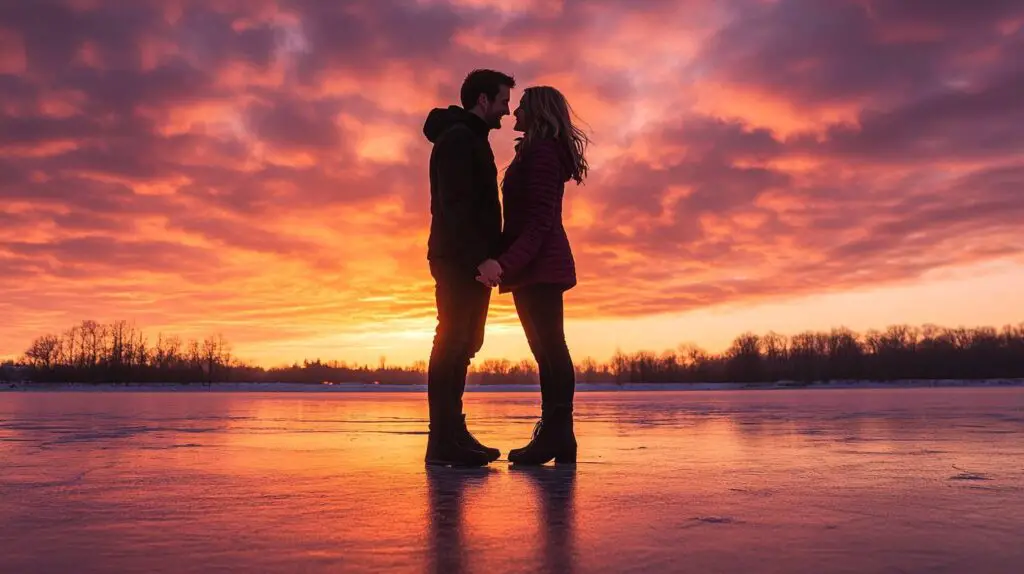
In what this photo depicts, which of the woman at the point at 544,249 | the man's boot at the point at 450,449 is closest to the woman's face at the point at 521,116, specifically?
the woman at the point at 544,249

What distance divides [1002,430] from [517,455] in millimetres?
4192

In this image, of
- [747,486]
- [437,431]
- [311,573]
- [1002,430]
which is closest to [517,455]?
[437,431]

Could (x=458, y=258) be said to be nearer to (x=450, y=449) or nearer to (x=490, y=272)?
(x=490, y=272)

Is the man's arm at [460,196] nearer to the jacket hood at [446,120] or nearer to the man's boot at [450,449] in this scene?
the jacket hood at [446,120]

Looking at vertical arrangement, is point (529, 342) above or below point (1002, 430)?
above

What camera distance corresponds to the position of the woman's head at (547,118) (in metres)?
4.08

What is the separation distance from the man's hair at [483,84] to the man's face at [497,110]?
24 millimetres

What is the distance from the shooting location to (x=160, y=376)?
278 ft

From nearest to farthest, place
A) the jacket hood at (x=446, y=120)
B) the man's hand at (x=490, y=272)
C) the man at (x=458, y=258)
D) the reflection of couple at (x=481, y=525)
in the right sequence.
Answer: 1. the reflection of couple at (x=481, y=525)
2. the man's hand at (x=490, y=272)
3. the man at (x=458, y=258)
4. the jacket hood at (x=446, y=120)

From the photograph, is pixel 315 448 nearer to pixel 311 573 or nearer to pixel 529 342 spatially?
pixel 529 342

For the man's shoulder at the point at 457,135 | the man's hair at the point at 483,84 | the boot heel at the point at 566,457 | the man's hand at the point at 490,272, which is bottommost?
the boot heel at the point at 566,457

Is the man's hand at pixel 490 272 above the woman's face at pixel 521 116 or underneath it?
underneath

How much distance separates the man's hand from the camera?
3.80 m

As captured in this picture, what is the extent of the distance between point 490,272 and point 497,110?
984mm
